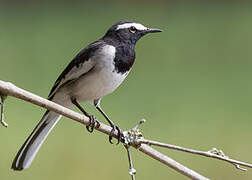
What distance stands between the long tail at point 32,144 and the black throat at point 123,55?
9.8 inches

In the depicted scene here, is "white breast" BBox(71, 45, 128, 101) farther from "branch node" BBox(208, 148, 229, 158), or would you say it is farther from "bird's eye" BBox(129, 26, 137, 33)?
"branch node" BBox(208, 148, 229, 158)

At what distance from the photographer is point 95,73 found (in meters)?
1.75

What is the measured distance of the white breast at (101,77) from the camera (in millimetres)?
1733

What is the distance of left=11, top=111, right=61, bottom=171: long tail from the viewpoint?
1.63 metres

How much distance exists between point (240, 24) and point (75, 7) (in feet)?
3.56

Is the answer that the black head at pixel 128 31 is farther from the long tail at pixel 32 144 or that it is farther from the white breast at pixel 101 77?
the long tail at pixel 32 144

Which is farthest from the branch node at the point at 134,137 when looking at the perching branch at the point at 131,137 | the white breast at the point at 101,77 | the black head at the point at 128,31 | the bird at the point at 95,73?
the black head at the point at 128,31

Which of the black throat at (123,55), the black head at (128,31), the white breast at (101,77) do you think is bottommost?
the white breast at (101,77)

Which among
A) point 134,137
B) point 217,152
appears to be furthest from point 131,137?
point 217,152

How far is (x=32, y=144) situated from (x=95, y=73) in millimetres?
265

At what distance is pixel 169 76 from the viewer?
3.34m

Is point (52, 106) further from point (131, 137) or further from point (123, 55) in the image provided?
point (123, 55)

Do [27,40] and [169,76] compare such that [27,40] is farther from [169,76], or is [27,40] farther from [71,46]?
[169,76]

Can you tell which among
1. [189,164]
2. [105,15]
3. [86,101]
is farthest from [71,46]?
[86,101]
